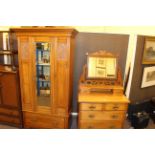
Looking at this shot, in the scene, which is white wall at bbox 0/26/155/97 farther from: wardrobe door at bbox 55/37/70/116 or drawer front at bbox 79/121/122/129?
drawer front at bbox 79/121/122/129

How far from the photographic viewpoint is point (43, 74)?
2.11 m

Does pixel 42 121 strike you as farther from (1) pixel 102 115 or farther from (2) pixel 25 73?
(1) pixel 102 115

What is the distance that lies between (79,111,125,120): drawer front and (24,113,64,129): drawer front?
→ 0.37m

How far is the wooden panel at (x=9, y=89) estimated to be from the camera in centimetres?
213

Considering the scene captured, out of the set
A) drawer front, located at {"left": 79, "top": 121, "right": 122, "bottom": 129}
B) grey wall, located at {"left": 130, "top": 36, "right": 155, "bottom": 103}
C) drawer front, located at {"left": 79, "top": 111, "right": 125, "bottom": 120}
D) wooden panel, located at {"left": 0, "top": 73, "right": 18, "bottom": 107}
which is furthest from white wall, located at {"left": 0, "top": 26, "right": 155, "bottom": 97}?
wooden panel, located at {"left": 0, "top": 73, "right": 18, "bottom": 107}

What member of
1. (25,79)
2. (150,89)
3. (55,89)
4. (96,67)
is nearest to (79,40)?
(96,67)

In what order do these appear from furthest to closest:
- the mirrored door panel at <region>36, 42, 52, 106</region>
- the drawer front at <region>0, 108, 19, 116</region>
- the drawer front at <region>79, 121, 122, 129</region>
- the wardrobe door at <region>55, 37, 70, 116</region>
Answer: the drawer front at <region>0, 108, 19, 116</region> → the drawer front at <region>79, 121, 122, 129</region> → the mirrored door panel at <region>36, 42, 52, 106</region> → the wardrobe door at <region>55, 37, 70, 116</region>

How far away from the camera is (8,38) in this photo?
222 centimetres

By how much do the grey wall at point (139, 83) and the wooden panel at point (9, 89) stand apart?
2052 millimetres

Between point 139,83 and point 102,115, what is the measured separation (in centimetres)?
109

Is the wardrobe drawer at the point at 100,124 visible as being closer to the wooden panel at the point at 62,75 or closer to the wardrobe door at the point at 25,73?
the wooden panel at the point at 62,75

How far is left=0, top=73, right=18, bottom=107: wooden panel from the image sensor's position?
2.13 metres

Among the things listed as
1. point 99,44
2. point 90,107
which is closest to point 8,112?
point 90,107

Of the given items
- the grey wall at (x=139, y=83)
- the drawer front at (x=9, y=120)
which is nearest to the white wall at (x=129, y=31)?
the grey wall at (x=139, y=83)
